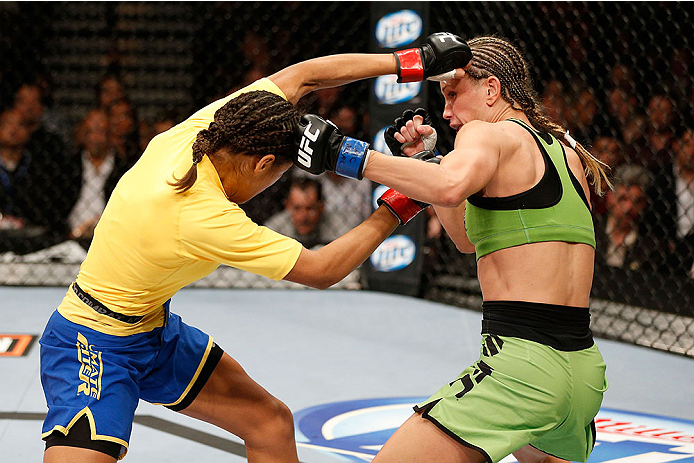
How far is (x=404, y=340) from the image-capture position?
3.48 m

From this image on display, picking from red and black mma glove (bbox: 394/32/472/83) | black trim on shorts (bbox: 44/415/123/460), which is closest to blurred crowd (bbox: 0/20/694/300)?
red and black mma glove (bbox: 394/32/472/83)

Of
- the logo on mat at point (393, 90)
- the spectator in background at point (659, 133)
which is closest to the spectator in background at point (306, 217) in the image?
the logo on mat at point (393, 90)

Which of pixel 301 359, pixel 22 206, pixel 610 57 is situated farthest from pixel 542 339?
pixel 22 206

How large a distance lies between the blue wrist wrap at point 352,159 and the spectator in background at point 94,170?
139 inches

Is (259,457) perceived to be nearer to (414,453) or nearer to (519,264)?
(414,453)

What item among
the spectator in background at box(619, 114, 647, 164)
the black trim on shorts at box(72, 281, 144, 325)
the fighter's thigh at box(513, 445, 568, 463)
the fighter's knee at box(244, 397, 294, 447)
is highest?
the black trim on shorts at box(72, 281, 144, 325)

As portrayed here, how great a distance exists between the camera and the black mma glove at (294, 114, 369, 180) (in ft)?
4.73

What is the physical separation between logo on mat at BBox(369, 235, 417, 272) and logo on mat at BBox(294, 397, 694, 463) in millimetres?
1613

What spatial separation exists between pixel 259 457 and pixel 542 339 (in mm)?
717

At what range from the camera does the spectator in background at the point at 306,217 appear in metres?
4.56

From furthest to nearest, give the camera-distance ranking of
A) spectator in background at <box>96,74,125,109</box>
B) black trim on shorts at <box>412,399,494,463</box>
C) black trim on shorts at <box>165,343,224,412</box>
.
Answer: spectator in background at <box>96,74,125,109</box>, black trim on shorts at <box>165,343,224,412</box>, black trim on shorts at <box>412,399,494,463</box>

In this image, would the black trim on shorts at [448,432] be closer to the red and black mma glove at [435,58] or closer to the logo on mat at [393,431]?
the red and black mma glove at [435,58]

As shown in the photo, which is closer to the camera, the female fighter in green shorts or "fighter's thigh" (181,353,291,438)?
the female fighter in green shorts

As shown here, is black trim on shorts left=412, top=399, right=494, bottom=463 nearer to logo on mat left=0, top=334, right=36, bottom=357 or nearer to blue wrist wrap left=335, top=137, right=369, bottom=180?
blue wrist wrap left=335, top=137, right=369, bottom=180
